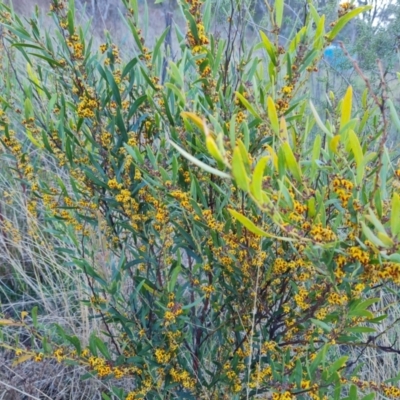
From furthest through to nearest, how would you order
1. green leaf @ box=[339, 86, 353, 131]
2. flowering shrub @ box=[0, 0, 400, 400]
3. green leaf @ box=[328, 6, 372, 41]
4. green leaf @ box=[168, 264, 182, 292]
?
green leaf @ box=[168, 264, 182, 292]
flowering shrub @ box=[0, 0, 400, 400]
green leaf @ box=[328, 6, 372, 41]
green leaf @ box=[339, 86, 353, 131]

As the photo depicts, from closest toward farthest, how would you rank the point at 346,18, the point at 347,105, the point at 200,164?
the point at 200,164 < the point at 347,105 < the point at 346,18

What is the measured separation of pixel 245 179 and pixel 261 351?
2.19 ft

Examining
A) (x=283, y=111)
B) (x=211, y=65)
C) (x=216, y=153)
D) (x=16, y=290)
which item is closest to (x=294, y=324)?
(x=283, y=111)

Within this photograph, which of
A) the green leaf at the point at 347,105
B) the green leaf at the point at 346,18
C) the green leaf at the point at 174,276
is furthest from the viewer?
the green leaf at the point at 174,276

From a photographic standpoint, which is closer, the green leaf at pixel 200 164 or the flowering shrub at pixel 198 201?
the green leaf at pixel 200 164

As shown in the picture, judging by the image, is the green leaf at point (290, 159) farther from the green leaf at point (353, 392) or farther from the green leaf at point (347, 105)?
the green leaf at point (353, 392)

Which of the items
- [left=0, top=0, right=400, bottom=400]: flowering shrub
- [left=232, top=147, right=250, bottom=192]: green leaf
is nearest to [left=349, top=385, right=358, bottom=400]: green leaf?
[left=0, top=0, right=400, bottom=400]: flowering shrub

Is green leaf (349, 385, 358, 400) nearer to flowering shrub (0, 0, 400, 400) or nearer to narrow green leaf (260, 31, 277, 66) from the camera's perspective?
flowering shrub (0, 0, 400, 400)

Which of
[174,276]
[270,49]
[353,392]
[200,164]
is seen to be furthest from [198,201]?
[200,164]

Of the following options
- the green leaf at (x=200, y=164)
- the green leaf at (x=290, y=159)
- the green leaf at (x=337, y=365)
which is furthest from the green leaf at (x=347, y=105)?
the green leaf at (x=337, y=365)

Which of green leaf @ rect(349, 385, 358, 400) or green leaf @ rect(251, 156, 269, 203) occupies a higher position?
green leaf @ rect(251, 156, 269, 203)

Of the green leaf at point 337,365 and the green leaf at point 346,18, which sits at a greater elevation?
the green leaf at point 346,18

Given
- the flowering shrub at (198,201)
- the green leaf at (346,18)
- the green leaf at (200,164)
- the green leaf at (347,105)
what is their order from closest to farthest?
the green leaf at (200,164) < the green leaf at (347,105) < the green leaf at (346,18) < the flowering shrub at (198,201)

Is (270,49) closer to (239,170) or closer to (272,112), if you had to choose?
(272,112)
